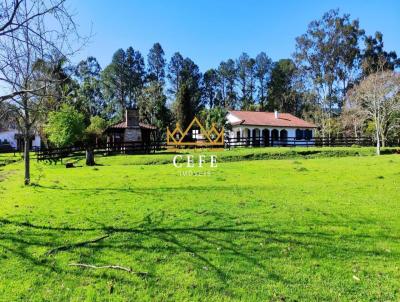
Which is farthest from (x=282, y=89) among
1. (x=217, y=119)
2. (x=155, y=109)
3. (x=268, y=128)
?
(x=217, y=119)

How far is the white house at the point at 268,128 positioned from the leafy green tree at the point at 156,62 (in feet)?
70.5

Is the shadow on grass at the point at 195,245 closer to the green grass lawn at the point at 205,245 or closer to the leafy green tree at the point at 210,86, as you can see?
the green grass lawn at the point at 205,245

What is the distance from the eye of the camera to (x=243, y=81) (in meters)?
59.1

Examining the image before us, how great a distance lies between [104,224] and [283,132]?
115 ft

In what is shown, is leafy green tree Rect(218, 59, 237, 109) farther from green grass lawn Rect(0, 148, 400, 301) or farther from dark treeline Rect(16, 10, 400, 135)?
green grass lawn Rect(0, 148, 400, 301)

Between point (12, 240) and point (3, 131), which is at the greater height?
point (3, 131)

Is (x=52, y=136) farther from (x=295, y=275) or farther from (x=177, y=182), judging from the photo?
(x=295, y=275)

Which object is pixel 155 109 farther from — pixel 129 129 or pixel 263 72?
pixel 263 72

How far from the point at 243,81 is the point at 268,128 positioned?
75.2 ft

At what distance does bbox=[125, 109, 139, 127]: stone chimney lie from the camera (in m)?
32.0

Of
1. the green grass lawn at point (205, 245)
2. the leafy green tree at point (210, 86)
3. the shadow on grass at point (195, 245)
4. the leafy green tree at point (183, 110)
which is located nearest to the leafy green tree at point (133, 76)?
the leafy green tree at point (210, 86)

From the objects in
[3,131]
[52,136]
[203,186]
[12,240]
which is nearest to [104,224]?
[12,240]

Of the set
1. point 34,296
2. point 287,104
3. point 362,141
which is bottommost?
point 34,296

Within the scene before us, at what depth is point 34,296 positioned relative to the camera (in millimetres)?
3572
